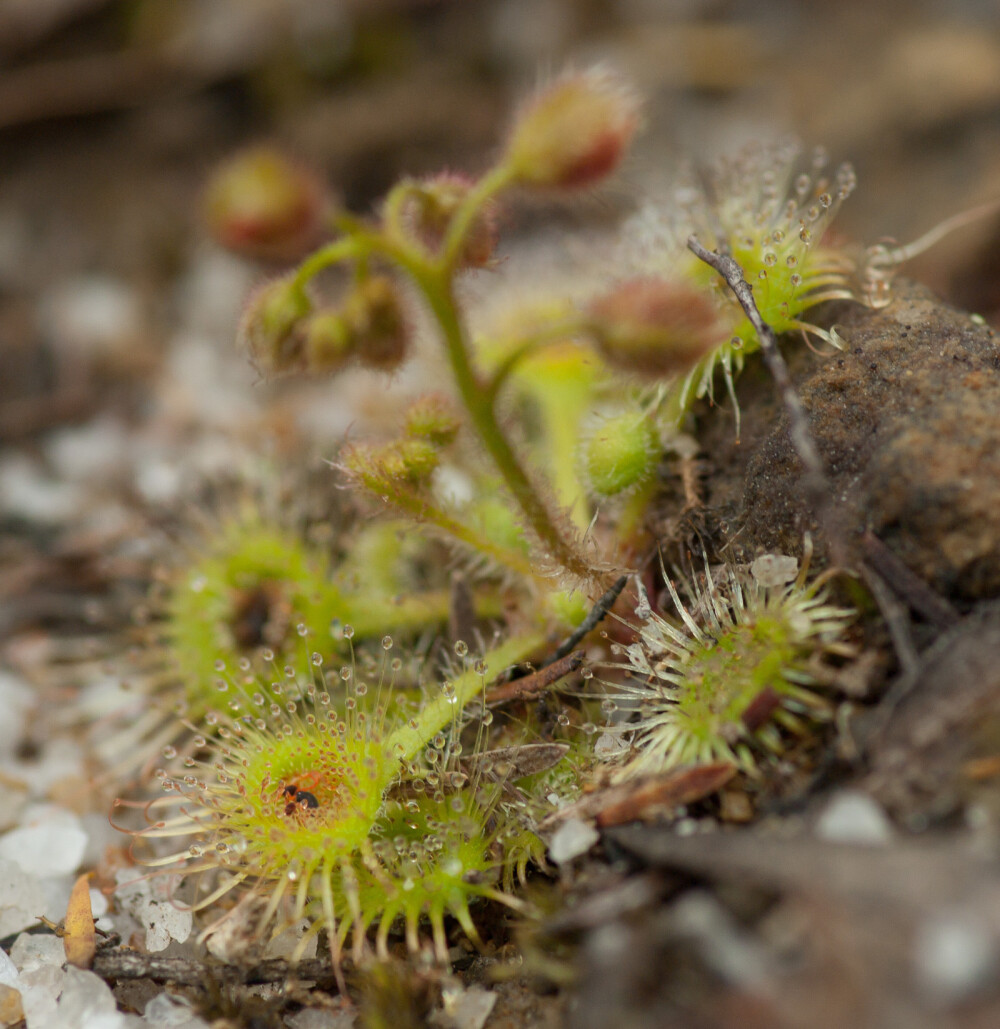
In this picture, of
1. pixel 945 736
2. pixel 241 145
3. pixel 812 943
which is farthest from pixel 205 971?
pixel 241 145

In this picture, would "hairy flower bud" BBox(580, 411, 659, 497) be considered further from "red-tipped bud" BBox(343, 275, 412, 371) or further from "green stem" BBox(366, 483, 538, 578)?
"red-tipped bud" BBox(343, 275, 412, 371)

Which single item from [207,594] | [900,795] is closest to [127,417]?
[207,594]

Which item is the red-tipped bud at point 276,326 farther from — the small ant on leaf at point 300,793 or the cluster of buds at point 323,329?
the small ant on leaf at point 300,793

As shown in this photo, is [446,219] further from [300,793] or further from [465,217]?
[300,793]

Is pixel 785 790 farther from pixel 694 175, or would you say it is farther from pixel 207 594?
pixel 694 175

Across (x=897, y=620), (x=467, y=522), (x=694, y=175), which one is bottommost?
(x=897, y=620)
